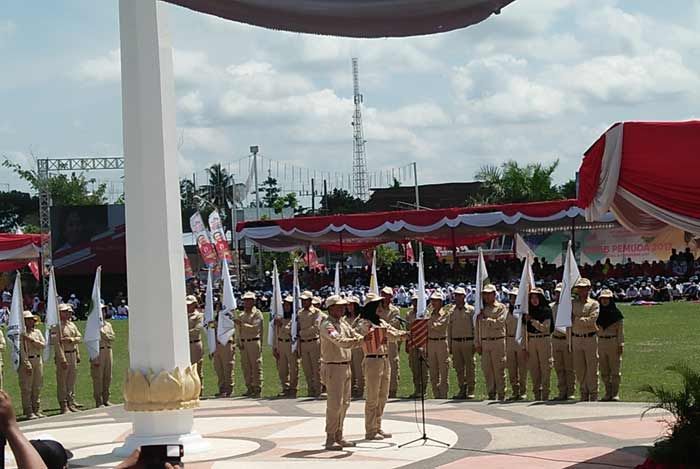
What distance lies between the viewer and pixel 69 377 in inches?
676

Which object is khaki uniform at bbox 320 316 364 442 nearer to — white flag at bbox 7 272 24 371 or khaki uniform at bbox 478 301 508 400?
khaki uniform at bbox 478 301 508 400

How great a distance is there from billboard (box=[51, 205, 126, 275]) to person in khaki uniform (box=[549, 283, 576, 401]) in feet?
111

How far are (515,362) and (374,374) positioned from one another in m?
3.99

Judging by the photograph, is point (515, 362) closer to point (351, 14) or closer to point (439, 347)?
point (439, 347)

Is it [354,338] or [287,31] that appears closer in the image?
[287,31]

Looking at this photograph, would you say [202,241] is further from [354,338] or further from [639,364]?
[354,338]

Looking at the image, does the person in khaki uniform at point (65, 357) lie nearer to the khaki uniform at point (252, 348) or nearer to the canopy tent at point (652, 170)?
the khaki uniform at point (252, 348)

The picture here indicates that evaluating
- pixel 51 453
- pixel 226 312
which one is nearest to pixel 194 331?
pixel 226 312

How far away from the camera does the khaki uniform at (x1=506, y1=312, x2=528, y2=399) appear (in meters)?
15.5

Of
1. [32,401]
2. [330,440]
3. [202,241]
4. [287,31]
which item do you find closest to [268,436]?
[330,440]

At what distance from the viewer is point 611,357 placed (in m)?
14.7

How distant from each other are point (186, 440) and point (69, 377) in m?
6.33

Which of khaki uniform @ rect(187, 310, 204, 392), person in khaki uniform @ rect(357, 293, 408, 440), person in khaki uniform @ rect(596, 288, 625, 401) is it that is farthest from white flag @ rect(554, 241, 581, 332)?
khaki uniform @ rect(187, 310, 204, 392)

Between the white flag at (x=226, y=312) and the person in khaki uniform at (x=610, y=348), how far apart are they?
20.4 ft
